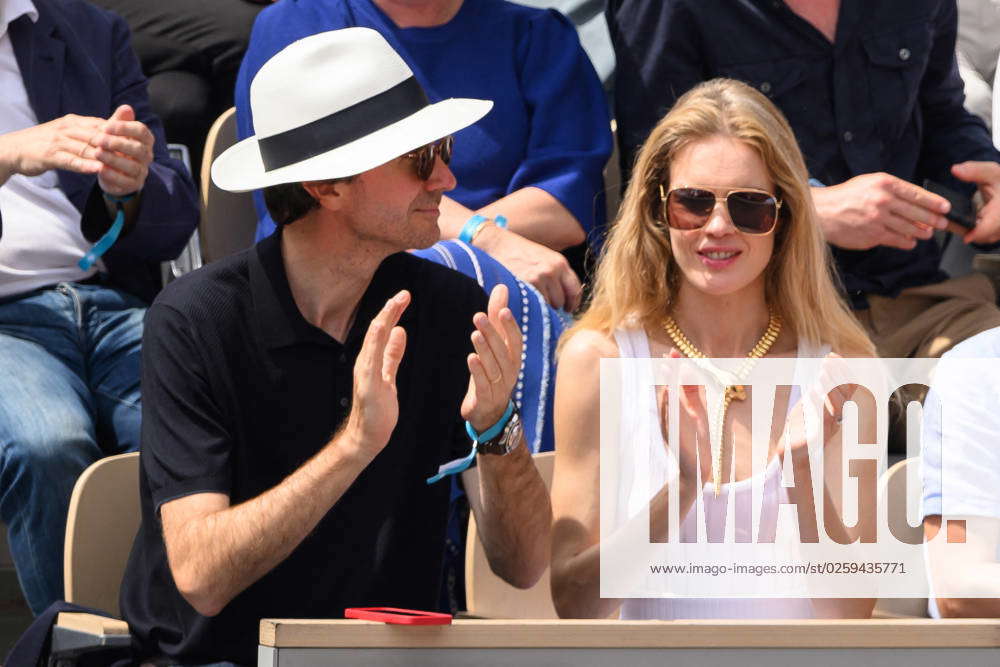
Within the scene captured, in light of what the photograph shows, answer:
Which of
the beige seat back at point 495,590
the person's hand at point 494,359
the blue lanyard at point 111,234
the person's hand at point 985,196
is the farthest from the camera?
the person's hand at point 985,196

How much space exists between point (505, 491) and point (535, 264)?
1011 millimetres

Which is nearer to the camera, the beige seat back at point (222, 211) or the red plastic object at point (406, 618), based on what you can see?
the red plastic object at point (406, 618)

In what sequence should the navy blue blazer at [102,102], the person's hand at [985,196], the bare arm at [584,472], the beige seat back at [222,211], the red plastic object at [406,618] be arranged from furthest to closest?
the beige seat back at [222,211] < the person's hand at [985,196] < the navy blue blazer at [102,102] < the bare arm at [584,472] < the red plastic object at [406,618]

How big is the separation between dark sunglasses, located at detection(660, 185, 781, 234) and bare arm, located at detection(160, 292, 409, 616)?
2.43ft

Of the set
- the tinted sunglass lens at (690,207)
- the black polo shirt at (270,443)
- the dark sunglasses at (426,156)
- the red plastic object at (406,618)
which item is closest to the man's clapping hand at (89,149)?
the black polo shirt at (270,443)

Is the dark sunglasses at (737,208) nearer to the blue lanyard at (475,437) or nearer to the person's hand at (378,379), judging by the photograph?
the blue lanyard at (475,437)

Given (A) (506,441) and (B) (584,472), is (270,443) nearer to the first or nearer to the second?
(A) (506,441)

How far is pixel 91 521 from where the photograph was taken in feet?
8.16

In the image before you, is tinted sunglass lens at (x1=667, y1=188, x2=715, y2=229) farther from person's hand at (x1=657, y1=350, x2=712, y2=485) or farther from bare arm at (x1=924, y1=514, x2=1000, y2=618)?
bare arm at (x1=924, y1=514, x2=1000, y2=618)

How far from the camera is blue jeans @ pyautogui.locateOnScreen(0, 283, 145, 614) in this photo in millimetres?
2803

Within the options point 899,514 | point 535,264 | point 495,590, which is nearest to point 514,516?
point 495,590

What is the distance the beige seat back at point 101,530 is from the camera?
97.2 inches

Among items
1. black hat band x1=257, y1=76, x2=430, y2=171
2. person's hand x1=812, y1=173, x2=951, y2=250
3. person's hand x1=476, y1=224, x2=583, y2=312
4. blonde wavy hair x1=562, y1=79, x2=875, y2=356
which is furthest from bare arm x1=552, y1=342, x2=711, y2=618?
person's hand x1=812, y1=173, x2=951, y2=250

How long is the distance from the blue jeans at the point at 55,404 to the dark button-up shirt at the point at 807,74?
4.23ft
